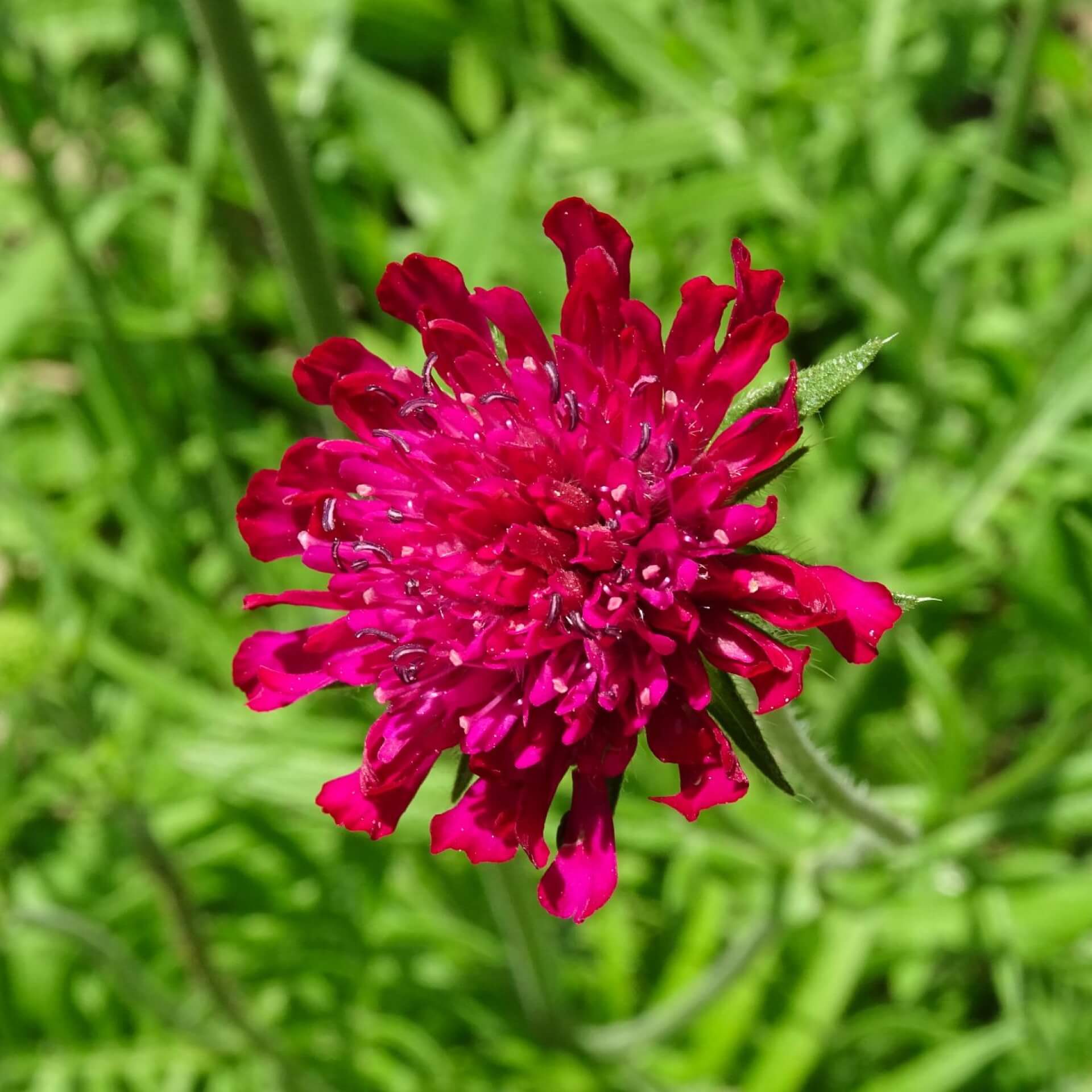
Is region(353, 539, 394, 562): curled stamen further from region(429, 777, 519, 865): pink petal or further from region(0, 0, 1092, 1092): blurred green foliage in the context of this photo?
region(0, 0, 1092, 1092): blurred green foliage

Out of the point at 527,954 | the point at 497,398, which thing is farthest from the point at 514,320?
the point at 527,954

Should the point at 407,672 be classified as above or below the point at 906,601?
above

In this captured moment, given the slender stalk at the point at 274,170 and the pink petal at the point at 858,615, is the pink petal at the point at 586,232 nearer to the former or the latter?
the pink petal at the point at 858,615

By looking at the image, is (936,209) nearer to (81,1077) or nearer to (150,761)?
(150,761)

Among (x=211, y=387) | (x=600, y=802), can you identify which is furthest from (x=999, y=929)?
(x=211, y=387)

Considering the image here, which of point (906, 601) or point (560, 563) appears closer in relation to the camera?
point (906, 601)

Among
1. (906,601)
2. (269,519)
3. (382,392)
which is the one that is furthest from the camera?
(269,519)

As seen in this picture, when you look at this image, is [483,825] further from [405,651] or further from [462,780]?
[405,651]
